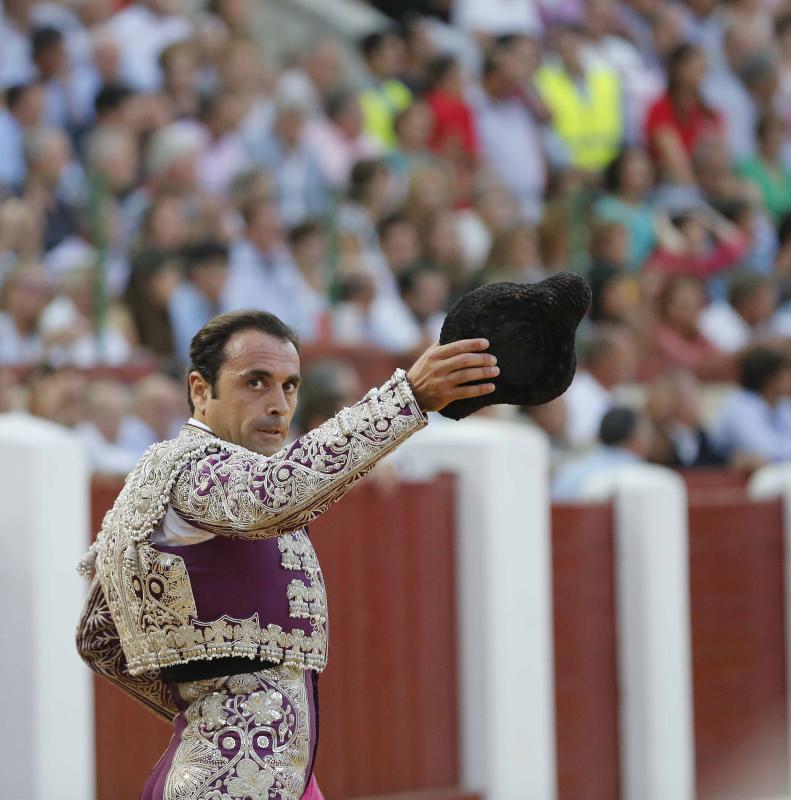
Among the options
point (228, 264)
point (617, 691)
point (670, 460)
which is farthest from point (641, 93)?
point (617, 691)

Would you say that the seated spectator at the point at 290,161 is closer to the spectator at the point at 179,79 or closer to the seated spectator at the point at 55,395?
the spectator at the point at 179,79

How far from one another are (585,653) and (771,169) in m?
5.62

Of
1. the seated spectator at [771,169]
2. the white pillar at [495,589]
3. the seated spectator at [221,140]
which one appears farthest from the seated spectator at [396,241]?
the seated spectator at [771,169]

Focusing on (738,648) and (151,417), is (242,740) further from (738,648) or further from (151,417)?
(738,648)

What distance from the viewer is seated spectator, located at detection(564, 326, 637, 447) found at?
28.5ft

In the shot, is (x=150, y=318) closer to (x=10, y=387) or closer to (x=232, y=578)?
(x=10, y=387)

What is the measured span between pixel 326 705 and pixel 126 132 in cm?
330

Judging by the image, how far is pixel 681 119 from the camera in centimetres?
1211

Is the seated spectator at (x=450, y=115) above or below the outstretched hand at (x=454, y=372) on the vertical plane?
above

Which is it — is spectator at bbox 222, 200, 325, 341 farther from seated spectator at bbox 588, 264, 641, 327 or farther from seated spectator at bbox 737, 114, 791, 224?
seated spectator at bbox 737, 114, 791, 224

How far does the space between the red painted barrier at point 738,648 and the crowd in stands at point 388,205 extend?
51 centimetres

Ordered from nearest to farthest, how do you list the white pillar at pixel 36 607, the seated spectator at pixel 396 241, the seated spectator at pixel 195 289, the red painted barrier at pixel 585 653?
the white pillar at pixel 36 607, the red painted barrier at pixel 585 653, the seated spectator at pixel 195 289, the seated spectator at pixel 396 241

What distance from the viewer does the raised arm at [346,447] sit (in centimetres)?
271

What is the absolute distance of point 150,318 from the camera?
25.7 ft
